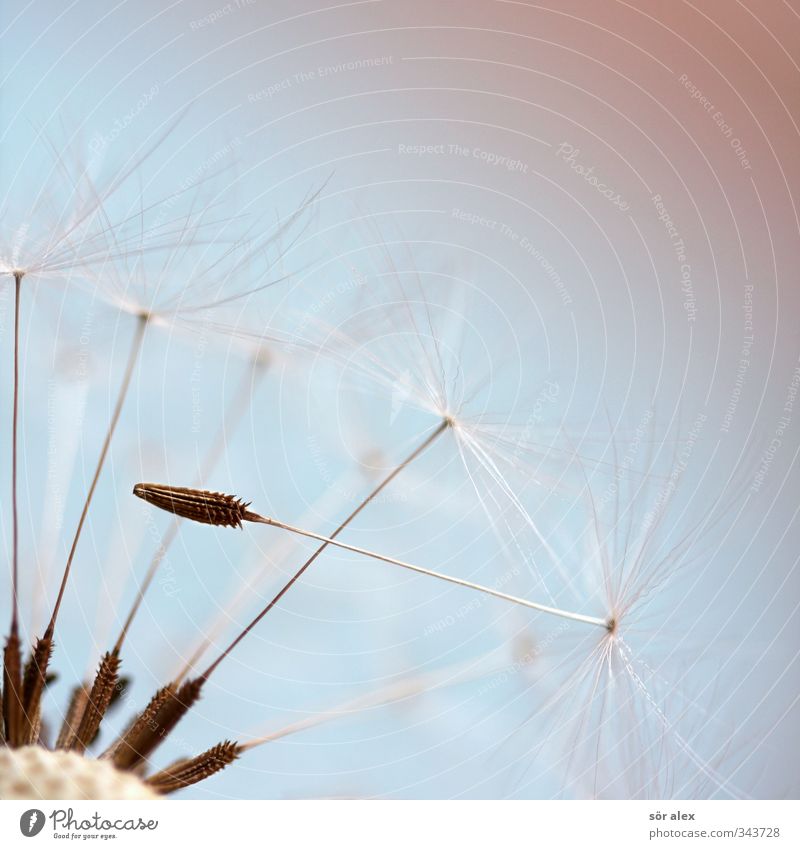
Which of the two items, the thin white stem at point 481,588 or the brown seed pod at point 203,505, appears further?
the thin white stem at point 481,588

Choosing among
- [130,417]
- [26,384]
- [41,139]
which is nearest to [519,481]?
[130,417]
